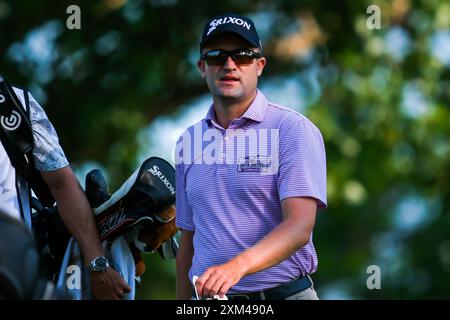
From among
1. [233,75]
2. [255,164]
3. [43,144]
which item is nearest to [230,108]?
[233,75]

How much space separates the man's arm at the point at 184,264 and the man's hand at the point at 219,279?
0.82 meters

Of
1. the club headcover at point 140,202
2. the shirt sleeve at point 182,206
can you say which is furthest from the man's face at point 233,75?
the club headcover at point 140,202

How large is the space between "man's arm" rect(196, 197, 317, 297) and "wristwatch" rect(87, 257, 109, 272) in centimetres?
93

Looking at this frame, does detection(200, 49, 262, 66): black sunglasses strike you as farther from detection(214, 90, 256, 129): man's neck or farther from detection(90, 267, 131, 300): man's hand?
detection(90, 267, 131, 300): man's hand

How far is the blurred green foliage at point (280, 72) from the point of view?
42.0 feet

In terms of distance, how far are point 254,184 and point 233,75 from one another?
0.46m

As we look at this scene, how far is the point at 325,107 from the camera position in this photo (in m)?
12.9

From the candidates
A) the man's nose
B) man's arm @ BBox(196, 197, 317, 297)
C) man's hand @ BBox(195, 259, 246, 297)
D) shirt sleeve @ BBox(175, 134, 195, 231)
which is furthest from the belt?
the man's nose

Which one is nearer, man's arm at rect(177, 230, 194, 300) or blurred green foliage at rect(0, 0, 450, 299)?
man's arm at rect(177, 230, 194, 300)

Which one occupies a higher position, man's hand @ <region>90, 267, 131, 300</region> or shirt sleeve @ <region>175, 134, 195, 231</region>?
shirt sleeve @ <region>175, 134, 195, 231</region>

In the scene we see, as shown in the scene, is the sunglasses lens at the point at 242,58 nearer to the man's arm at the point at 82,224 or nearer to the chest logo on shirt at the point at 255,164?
the chest logo on shirt at the point at 255,164

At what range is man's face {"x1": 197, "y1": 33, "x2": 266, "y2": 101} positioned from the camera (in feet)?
17.0
